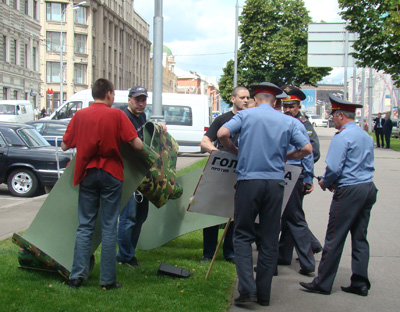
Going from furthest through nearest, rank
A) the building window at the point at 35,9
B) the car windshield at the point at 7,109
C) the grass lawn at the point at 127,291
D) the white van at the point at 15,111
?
the building window at the point at 35,9 → the car windshield at the point at 7,109 → the white van at the point at 15,111 → the grass lawn at the point at 127,291

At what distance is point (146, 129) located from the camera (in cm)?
593

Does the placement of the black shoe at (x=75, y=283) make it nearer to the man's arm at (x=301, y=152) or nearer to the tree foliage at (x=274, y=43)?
the man's arm at (x=301, y=152)

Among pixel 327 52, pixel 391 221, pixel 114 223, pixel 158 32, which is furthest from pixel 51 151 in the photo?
pixel 327 52

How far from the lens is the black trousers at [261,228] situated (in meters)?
4.84

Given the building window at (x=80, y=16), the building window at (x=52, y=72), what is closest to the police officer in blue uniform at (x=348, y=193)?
the building window at (x=52, y=72)

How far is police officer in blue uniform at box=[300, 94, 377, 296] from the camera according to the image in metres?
5.23

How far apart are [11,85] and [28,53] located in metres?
6.88

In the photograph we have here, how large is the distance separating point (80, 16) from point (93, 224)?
72.8 meters

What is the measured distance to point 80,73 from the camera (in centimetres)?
7431

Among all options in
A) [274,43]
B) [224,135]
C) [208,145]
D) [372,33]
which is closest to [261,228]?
[224,135]

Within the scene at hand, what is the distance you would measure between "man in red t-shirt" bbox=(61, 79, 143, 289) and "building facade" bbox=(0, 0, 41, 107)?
A: 48787 millimetres

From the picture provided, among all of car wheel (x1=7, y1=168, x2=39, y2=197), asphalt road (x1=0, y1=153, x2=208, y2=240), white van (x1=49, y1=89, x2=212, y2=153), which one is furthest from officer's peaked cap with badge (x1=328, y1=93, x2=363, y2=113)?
white van (x1=49, y1=89, x2=212, y2=153)

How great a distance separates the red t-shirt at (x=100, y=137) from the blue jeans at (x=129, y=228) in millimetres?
938

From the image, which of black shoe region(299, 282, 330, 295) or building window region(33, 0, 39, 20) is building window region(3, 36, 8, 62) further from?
black shoe region(299, 282, 330, 295)
